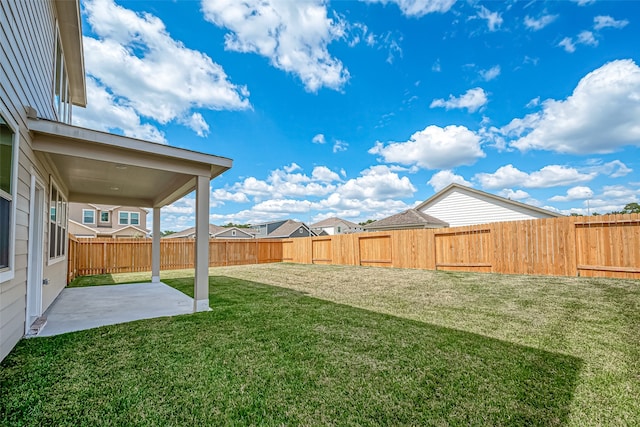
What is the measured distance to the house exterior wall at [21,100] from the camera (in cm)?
280

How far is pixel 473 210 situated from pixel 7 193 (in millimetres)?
17976

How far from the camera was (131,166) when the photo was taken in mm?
4895

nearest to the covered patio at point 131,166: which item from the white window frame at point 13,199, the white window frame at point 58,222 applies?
the white window frame at point 58,222

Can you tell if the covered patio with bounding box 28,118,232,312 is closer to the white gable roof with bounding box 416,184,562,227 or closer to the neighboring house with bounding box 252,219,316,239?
the white gable roof with bounding box 416,184,562,227

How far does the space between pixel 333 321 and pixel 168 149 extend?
380 cm

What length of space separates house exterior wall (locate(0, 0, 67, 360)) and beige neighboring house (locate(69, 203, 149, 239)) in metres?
22.7

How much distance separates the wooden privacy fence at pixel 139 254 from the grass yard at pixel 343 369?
925 cm

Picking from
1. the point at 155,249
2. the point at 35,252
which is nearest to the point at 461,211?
the point at 155,249

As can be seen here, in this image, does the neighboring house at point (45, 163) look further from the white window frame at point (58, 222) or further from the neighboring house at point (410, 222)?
the neighboring house at point (410, 222)

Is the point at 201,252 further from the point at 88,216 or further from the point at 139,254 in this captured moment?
the point at 88,216

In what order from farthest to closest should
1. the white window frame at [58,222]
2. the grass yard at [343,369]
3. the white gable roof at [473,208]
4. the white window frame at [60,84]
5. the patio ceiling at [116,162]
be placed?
the white gable roof at [473,208], the white window frame at [60,84], the white window frame at [58,222], the patio ceiling at [116,162], the grass yard at [343,369]

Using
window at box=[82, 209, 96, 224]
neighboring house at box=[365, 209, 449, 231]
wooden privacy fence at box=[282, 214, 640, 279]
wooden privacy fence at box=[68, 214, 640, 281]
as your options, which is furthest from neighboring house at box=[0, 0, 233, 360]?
window at box=[82, 209, 96, 224]

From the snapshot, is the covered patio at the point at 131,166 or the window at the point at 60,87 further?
the window at the point at 60,87

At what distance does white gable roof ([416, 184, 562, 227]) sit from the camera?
15297mm
